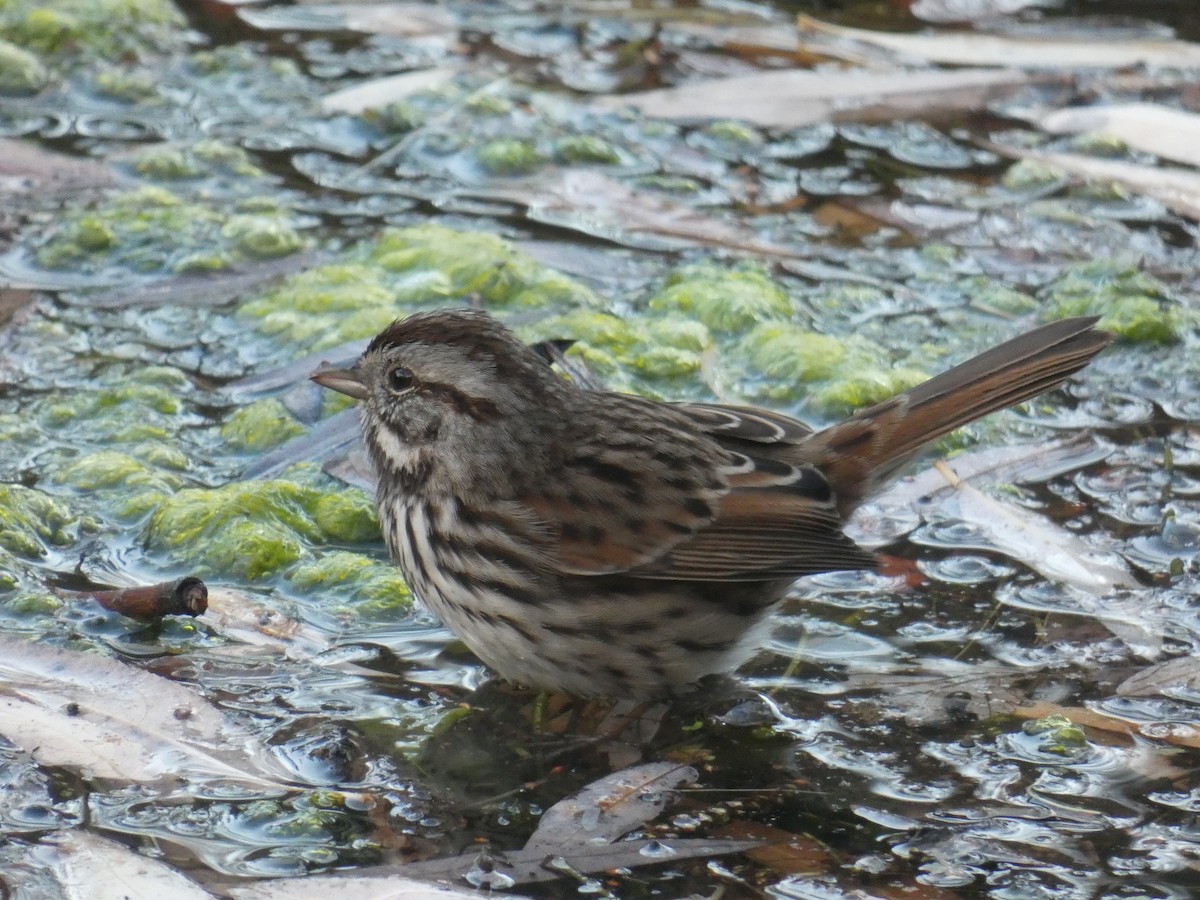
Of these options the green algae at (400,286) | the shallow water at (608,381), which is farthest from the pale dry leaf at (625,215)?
the green algae at (400,286)

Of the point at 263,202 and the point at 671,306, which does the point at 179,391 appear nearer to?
the point at 263,202

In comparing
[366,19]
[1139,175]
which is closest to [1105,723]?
[1139,175]

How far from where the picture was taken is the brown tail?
4922 mm

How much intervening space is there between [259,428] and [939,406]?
2201mm

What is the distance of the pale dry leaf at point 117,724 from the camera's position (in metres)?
4.05

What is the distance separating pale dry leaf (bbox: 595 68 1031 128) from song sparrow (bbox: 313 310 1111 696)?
2.98m

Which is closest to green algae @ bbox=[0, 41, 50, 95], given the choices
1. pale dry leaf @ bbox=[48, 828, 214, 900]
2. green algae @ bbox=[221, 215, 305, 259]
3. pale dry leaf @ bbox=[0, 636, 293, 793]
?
green algae @ bbox=[221, 215, 305, 259]

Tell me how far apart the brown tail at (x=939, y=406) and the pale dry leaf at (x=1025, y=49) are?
3.53 meters

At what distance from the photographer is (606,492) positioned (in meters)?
4.67

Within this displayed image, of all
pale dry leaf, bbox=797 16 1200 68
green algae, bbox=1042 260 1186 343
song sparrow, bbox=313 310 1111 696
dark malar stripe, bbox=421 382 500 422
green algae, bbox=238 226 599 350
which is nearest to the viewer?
song sparrow, bbox=313 310 1111 696

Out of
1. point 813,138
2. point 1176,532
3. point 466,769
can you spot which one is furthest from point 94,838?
point 813,138

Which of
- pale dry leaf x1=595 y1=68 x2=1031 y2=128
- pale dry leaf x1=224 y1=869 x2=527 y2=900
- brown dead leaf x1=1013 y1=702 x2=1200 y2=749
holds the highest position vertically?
pale dry leaf x1=595 y1=68 x2=1031 y2=128

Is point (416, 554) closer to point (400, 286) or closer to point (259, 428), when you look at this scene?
point (259, 428)

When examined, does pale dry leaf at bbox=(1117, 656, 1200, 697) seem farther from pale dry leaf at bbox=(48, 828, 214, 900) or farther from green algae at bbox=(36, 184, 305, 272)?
green algae at bbox=(36, 184, 305, 272)
